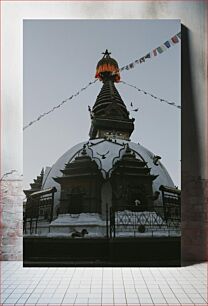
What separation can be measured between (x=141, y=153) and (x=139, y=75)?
75 cm

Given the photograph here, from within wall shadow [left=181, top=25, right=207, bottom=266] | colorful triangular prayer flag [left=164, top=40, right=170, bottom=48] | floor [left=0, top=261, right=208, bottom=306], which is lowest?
floor [left=0, top=261, right=208, bottom=306]

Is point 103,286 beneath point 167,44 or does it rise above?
beneath

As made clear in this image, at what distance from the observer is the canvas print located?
4324mm

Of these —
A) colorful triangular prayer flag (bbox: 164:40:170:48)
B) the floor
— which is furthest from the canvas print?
the floor

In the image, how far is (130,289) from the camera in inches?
141

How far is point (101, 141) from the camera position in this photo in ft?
14.5

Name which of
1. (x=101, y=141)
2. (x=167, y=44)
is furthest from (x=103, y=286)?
(x=167, y=44)

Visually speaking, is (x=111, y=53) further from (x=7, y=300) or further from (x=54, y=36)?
(x=7, y=300)

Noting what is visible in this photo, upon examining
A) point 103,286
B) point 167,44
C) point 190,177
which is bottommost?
point 103,286

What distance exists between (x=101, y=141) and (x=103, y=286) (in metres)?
1.39

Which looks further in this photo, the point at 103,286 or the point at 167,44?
the point at 167,44

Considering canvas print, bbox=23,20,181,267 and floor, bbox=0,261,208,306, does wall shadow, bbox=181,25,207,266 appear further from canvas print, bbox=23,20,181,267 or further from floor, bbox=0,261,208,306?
floor, bbox=0,261,208,306

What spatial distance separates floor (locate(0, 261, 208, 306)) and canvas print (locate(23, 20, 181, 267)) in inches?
7.9

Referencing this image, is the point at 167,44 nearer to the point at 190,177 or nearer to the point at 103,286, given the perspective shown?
the point at 190,177
